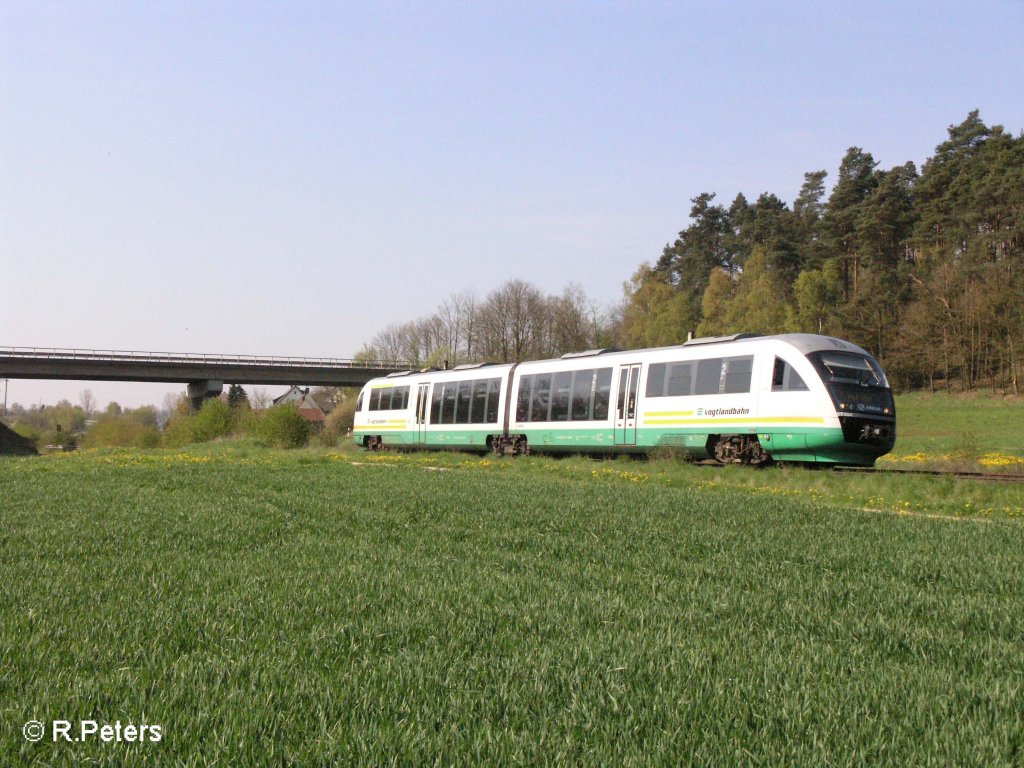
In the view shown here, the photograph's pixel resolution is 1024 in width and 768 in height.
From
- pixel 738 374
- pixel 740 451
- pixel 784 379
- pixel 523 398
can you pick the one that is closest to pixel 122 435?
pixel 523 398

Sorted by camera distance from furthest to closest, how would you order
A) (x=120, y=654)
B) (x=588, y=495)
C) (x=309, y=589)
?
(x=588, y=495) < (x=309, y=589) < (x=120, y=654)

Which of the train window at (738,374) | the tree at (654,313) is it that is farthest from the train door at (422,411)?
the tree at (654,313)

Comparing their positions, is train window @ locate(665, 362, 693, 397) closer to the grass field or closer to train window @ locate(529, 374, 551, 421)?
train window @ locate(529, 374, 551, 421)

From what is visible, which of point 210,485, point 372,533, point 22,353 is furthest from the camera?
point 22,353

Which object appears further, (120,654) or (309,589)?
(309,589)

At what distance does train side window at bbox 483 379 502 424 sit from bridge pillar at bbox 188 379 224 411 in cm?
5017

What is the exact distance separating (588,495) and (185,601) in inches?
345

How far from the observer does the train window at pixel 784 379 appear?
20.9 meters

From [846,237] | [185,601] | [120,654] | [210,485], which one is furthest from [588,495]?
[846,237]

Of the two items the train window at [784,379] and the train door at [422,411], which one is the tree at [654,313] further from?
the train window at [784,379]

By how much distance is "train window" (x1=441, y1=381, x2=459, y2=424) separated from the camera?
33938 mm

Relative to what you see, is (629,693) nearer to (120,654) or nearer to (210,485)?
(120,654)

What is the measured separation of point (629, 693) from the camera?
398cm
